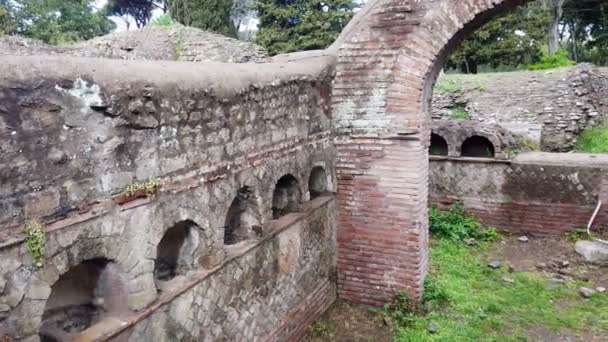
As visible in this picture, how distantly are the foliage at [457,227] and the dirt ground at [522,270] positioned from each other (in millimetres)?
329

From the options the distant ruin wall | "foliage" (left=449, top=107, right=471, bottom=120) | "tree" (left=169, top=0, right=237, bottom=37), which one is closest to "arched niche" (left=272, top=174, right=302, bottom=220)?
the distant ruin wall

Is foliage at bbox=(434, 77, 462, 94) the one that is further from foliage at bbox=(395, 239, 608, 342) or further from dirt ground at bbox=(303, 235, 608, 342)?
foliage at bbox=(395, 239, 608, 342)

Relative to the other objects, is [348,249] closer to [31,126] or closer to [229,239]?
[229,239]

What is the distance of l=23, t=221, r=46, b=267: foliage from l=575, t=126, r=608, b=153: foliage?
12.5 m

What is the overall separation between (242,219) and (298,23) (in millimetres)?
17237

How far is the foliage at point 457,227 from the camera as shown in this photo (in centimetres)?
855

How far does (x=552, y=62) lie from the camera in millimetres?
18453

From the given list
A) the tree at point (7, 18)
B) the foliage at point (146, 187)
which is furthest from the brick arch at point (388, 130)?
the tree at point (7, 18)

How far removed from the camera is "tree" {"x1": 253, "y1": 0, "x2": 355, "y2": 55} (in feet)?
65.5

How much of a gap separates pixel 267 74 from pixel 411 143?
6.24 feet

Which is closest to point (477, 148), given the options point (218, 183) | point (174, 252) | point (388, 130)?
point (388, 130)

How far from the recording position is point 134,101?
3105 millimetres

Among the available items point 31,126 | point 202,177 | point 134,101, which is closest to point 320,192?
point 202,177

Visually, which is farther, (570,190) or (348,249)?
(570,190)
